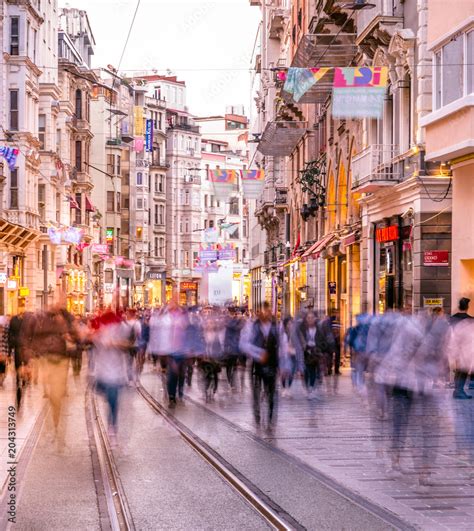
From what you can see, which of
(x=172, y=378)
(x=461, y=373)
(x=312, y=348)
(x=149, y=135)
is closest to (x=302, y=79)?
(x=312, y=348)

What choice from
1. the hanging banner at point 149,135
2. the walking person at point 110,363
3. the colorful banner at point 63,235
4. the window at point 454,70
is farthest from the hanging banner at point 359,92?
the hanging banner at point 149,135

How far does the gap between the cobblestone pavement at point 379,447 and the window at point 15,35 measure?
33.9 metres

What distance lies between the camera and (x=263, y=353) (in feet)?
55.9

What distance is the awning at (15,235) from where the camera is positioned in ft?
158

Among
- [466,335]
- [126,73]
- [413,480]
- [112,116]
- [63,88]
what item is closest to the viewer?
[413,480]

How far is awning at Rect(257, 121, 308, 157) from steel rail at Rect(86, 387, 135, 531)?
3550 cm

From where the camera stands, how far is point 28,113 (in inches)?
2148

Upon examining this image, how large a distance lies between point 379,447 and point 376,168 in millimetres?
16256

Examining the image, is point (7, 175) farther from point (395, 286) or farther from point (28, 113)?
point (395, 286)

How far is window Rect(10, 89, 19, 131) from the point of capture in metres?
53.4

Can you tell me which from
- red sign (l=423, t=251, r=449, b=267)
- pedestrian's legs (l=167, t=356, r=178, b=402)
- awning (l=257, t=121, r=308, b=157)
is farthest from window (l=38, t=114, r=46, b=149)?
pedestrian's legs (l=167, t=356, r=178, b=402)

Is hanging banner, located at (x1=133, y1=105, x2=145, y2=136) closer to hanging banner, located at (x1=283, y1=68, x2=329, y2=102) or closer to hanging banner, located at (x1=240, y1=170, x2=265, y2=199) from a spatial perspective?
hanging banner, located at (x1=240, y1=170, x2=265, y2=199)

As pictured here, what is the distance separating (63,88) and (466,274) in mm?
48505

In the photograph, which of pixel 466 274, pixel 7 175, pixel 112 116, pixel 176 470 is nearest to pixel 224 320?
pixel 466 274
